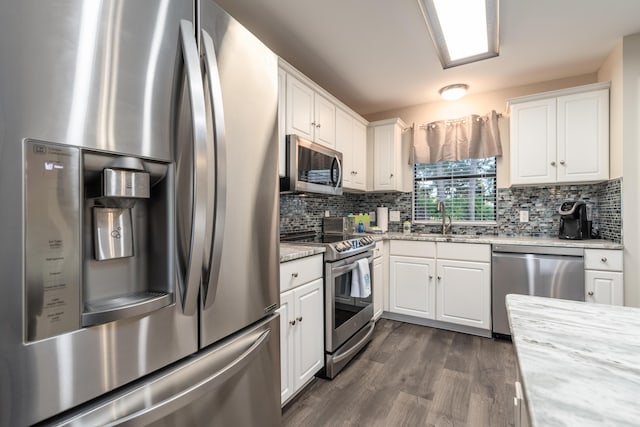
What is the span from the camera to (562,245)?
2432mm

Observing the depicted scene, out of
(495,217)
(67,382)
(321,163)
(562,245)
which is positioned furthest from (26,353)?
(495,217)

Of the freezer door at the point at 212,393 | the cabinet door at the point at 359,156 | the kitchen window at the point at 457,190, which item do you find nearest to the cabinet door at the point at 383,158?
Result: the cabinet door at the point at 359,156

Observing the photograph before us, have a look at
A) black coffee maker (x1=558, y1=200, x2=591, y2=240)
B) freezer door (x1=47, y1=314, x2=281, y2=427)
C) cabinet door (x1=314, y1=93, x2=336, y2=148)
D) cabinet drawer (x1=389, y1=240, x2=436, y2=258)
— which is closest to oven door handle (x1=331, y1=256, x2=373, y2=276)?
freezer door (x1=47, y1=314, x2=281, y2=427)

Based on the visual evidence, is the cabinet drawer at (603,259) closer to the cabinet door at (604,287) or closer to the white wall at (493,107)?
the cabinet door at (604,287)

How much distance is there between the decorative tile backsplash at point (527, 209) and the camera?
2.56m

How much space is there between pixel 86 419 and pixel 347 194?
3.45m

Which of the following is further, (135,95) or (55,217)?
(135,95)

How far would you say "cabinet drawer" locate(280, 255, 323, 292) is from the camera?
64.8 inches

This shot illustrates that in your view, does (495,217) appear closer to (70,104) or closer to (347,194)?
(347,194)

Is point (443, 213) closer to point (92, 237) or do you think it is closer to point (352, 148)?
point (352, 148)

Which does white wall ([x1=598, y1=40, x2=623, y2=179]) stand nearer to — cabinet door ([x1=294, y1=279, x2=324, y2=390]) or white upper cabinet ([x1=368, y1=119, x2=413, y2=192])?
white upper cabinet ([x1=368, y1=119, x2=413, y2=192])

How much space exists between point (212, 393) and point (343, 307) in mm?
1435

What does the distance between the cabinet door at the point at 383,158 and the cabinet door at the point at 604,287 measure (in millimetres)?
1946

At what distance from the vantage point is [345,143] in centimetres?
307
